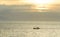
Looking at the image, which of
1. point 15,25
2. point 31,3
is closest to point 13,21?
point 15,25

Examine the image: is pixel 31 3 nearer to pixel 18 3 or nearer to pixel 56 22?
pixel 18 3

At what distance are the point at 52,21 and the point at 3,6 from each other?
31.9 inches

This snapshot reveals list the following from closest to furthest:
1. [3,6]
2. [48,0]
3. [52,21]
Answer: [48,0] → [3,6] → [52,21]

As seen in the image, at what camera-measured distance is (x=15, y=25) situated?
1756 mm

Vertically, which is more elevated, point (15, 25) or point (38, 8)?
point (38, 8)

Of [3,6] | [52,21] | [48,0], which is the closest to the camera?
[48,0]

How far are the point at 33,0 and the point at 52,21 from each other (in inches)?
28.2

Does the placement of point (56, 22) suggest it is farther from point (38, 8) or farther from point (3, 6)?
point (3, 6)

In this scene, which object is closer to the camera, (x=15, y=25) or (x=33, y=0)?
(x=33, y=0)

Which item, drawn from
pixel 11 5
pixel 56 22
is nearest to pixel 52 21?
pixel 56 22

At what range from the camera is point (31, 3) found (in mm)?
1133

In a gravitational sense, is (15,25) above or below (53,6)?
below

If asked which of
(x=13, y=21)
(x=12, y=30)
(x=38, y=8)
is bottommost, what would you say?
(x=12, y=30)

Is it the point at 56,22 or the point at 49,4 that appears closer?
the point at 49,4
